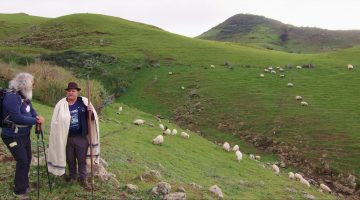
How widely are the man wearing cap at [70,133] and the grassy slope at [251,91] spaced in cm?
1857

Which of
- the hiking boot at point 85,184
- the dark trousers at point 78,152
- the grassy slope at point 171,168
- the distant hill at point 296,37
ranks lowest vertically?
the grassy slope at point 171,168

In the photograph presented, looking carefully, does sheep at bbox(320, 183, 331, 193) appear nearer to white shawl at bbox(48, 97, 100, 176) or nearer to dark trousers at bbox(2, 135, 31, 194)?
white shawl at bbox(48, 97, 100, 176)

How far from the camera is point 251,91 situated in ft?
140

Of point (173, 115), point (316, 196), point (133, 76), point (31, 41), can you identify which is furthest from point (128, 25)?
point (316, 196)

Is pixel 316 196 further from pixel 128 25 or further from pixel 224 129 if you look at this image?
pixel 128 25

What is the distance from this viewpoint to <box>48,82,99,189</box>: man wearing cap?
480 inches

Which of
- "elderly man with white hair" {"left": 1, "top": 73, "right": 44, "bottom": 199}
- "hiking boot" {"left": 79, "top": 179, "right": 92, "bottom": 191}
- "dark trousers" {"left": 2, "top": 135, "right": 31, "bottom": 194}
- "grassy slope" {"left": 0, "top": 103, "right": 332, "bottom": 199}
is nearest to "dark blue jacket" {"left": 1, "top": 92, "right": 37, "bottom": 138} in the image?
"elderly man with white hair" {"left": 1, "top": 73, "right": 44, "bottom": 199}

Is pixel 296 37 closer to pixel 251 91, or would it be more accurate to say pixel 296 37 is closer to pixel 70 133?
pixel 251 91

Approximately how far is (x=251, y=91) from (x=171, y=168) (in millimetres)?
25036

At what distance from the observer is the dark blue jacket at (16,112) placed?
1097cm

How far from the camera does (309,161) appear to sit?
27281 millimetres

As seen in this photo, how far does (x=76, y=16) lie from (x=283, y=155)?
65.1m

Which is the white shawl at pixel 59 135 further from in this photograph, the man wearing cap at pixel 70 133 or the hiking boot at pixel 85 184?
the hiking boot at pixel 85 184

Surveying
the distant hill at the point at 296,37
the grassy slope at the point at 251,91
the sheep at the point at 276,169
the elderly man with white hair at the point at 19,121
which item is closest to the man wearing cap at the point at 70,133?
the elderly man with white hair at the point at 19,121
